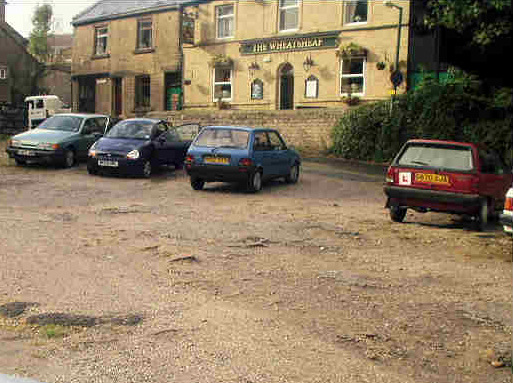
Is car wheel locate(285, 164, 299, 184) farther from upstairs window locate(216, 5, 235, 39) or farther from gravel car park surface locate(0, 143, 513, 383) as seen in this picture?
upstairs window locate(216, 5, 235, 39)

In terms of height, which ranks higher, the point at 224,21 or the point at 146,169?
the point at 224,21

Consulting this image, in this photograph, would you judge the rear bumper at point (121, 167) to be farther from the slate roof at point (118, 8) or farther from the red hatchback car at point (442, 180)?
the slate roof at point (118, 8)

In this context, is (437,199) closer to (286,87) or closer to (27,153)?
(27,153)

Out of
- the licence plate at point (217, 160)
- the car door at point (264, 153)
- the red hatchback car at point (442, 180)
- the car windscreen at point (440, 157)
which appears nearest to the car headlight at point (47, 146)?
the licence plate at point (217, 160)

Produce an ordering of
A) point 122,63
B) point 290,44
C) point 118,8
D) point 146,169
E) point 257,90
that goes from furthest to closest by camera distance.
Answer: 1. point 118,8
2. point 122,63
3. point 257,90
4. point 290,44
5. point 146,169

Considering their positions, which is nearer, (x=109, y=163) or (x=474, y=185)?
(x=474, y=185)

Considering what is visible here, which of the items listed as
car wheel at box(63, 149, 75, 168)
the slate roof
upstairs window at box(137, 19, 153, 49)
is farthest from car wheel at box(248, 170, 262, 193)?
upstairs window at box(137, 19, 153, 49)

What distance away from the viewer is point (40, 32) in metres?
53.3

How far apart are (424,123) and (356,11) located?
8.79m

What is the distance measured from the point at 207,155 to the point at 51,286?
7991 millimetres

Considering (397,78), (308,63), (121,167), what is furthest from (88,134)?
(308,63)

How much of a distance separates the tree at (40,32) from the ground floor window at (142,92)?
21180 millimetres

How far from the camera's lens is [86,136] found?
1830 centimetres

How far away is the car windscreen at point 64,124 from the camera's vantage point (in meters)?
18.2
